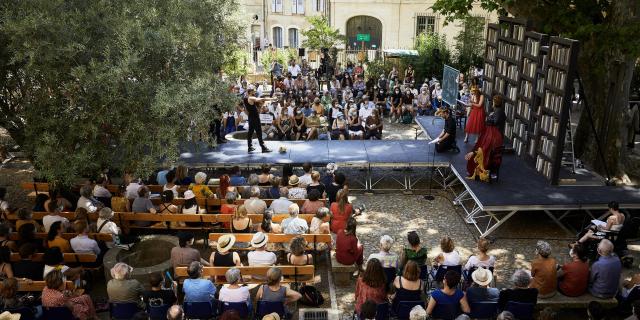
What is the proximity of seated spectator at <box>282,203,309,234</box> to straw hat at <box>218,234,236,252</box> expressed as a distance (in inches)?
35.7

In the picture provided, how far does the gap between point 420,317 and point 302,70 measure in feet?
61.6

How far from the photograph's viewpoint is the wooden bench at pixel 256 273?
7.48 metres

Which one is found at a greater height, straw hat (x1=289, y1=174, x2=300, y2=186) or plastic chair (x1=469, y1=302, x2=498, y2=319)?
straw hat (x1=289, y1=174, x2=300, y2=186)

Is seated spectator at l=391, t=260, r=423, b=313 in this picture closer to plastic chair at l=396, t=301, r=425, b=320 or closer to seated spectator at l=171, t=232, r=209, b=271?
plastic chair at l=396, t=301, r=425, b=320

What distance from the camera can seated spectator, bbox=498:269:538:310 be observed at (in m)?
6.87

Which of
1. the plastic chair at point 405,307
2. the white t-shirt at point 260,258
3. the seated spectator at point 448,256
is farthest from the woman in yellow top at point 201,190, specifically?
the plastic chair at point 405,307

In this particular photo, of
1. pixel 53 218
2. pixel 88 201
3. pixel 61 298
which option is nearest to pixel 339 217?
pixel 88 201

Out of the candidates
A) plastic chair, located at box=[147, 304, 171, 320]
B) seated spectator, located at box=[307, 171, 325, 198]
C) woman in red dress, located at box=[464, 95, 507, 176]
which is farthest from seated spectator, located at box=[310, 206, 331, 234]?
woman in red dress, located at box=[464, 95, 507, 176]

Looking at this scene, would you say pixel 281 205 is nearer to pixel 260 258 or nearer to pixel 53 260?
pixel 260 258

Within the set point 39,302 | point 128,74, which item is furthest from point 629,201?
point 39,302

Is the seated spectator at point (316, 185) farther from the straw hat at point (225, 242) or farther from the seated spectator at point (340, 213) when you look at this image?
the straw hat at point (225, 242)

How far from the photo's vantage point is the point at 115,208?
9523 millimetres

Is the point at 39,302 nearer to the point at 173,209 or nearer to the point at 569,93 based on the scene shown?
the point at 173,209

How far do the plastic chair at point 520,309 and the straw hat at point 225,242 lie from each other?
12.0 feet
